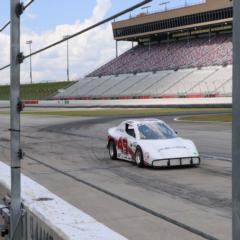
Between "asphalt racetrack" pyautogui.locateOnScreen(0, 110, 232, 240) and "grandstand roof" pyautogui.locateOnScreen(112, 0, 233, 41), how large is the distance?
202 feet

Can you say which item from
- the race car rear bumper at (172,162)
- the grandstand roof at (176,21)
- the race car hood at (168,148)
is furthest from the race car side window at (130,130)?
the grandstand roof at (176,21)

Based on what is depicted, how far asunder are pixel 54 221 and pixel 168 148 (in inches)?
413

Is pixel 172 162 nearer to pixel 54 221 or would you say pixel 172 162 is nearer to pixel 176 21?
pixel 54 221

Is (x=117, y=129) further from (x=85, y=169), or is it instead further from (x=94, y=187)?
(x=94, y=187)

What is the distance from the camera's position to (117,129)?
55.3 feet

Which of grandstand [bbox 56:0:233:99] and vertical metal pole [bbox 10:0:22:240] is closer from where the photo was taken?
vertical metal pole [bbox 10:0:22:240]

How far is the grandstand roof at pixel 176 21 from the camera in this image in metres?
81.0

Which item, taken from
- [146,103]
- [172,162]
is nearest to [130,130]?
[172,162]

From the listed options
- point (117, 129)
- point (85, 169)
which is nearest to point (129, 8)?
point (85, 169)

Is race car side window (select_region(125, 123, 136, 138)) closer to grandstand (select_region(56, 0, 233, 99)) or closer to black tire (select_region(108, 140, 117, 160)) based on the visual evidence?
black tire (select_region(108, 140, 117, 160))

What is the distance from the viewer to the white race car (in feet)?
45.4

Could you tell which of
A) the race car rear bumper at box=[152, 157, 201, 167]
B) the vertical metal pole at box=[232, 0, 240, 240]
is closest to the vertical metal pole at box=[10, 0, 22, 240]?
the vertical metal pole at box=[232, 0, 240, 240]

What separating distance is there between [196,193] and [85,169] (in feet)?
15.6

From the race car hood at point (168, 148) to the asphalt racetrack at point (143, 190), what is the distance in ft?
1.24
